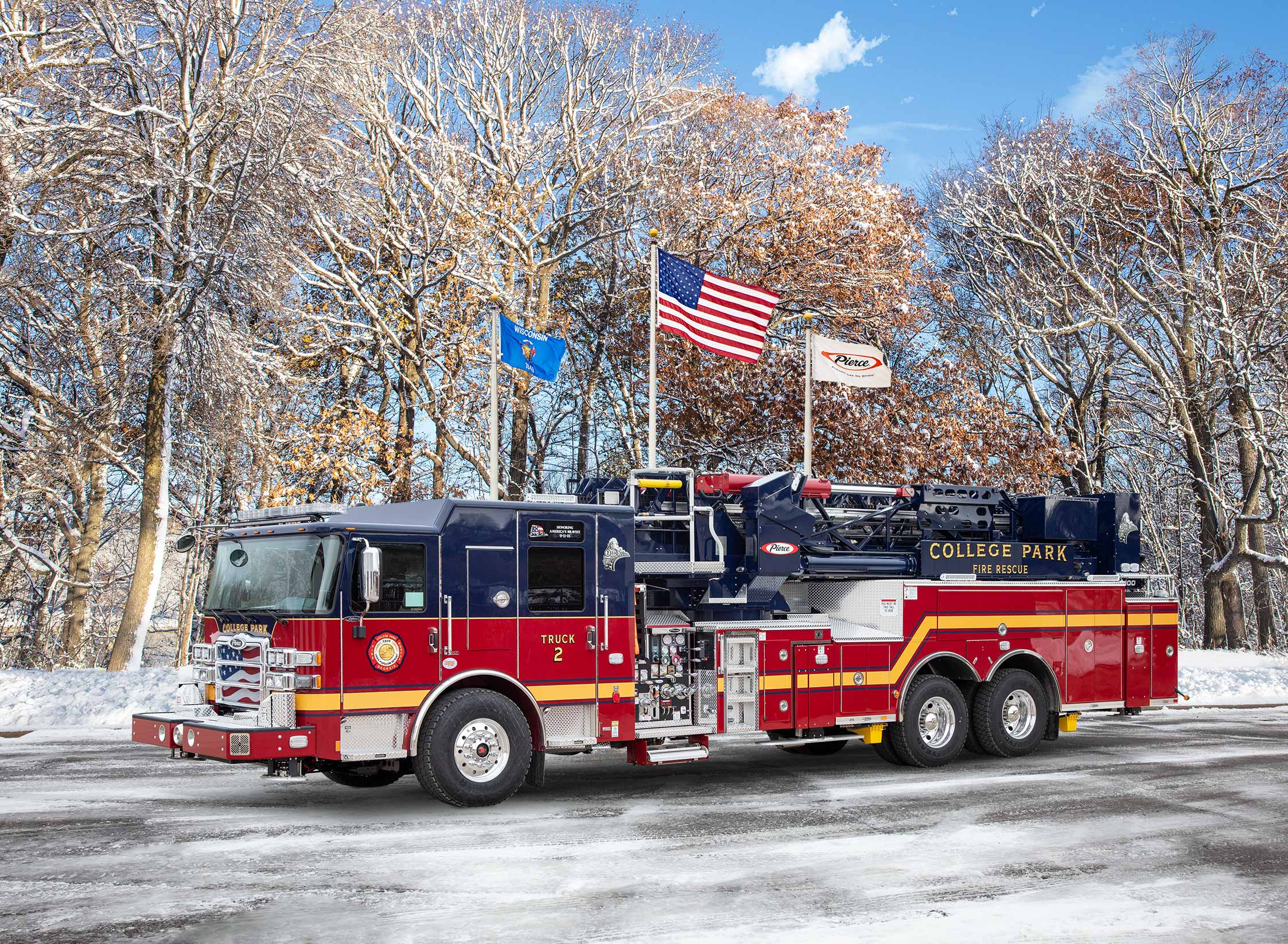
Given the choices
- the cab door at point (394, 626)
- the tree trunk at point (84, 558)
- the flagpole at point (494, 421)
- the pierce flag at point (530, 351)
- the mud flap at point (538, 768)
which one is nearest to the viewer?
the cab door at point (394, 626)

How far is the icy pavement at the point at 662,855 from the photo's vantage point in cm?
683

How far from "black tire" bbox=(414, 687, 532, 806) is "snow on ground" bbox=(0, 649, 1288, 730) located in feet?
27.1

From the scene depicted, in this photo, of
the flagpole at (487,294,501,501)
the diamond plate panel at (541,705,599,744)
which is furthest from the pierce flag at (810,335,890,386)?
the diamond plate panel at (541,705,599,744)

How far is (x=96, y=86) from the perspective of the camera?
2330cm

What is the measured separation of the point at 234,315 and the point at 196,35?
523 centimetres

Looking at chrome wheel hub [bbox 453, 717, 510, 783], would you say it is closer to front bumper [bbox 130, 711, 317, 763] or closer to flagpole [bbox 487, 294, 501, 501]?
front bumper [bbox 130, 711, 317, 763]

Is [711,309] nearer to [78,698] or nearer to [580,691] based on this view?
[580,691]

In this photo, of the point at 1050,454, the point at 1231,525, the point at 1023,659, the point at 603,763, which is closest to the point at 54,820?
the point at 603,763

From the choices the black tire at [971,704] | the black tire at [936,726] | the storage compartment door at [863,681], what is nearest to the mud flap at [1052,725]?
the black tire at [971,704]

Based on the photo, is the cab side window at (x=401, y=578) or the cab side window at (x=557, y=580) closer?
the cab side window at (x=401, y=578)

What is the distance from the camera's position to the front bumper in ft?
31.4

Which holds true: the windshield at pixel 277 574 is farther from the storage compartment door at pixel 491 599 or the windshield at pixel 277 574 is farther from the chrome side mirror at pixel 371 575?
the storage compartment door at pixel 491 599

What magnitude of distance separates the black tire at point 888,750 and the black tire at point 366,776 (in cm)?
536

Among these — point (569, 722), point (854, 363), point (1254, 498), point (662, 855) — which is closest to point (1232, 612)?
point (1254, 498)
